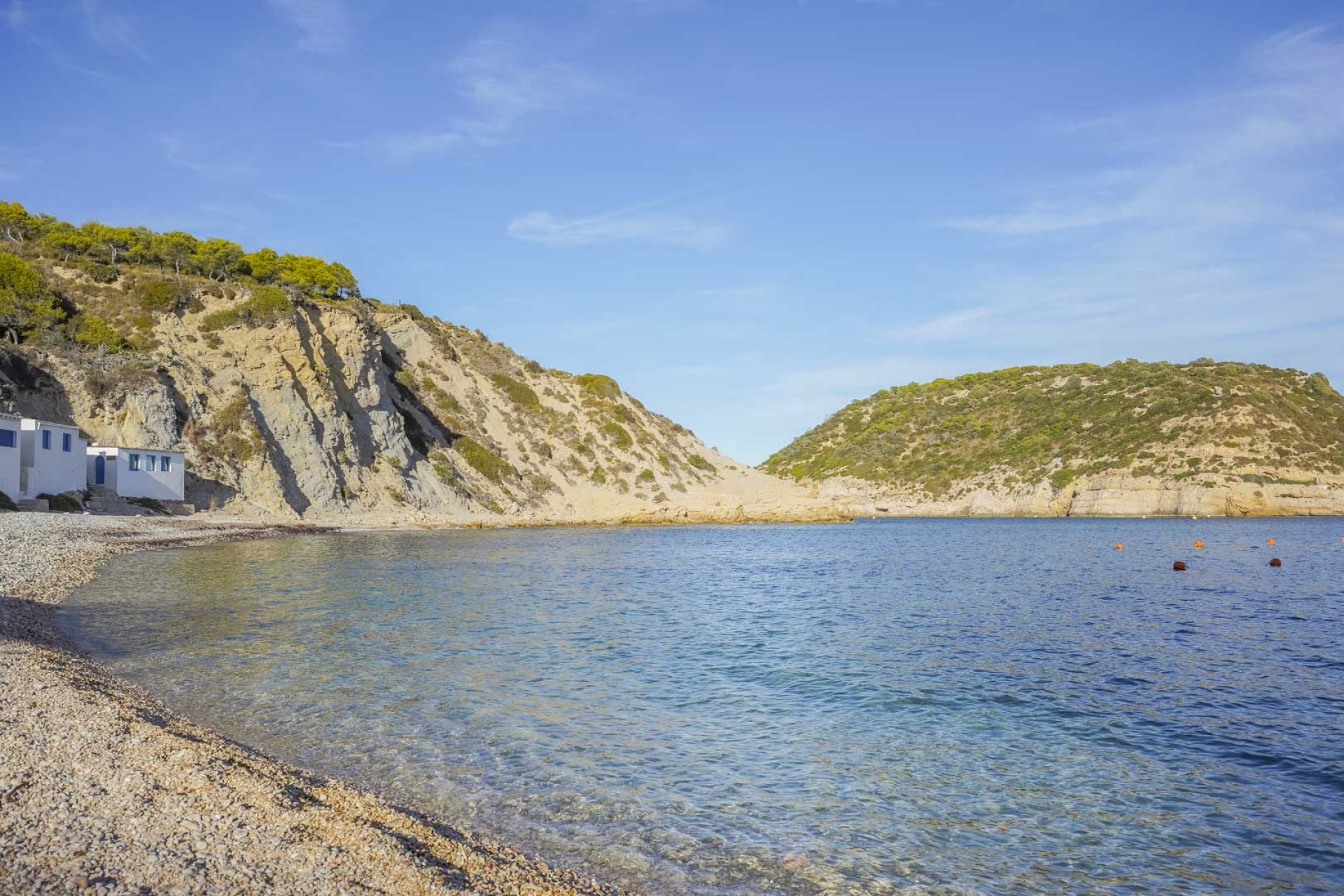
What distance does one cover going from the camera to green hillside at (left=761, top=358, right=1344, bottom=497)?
93125 mm

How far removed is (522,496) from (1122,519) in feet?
226

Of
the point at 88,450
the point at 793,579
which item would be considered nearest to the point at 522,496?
the point at 88,450

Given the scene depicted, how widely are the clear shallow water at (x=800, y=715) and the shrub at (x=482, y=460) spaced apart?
41741mm

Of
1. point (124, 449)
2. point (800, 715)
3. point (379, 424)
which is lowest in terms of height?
point (800, 715)

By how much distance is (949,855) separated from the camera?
24.8 feet

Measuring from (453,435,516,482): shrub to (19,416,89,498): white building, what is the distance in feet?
100

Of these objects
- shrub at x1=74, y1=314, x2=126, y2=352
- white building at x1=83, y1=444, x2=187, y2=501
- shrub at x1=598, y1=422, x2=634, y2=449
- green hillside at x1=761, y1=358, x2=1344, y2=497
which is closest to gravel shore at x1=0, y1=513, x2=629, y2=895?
white building at x1=83, y1=444, x2=187, y2=501

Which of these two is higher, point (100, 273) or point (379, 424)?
point (100, 273)

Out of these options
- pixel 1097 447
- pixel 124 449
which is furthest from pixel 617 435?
pixel 1097 447

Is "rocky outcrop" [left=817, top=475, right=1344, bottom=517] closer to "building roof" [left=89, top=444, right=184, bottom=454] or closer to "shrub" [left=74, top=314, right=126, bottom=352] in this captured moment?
"building roof" [left=89, top=444, right=184, bottom=454]

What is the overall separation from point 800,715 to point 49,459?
43.3 metres

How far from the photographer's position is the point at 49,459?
133 ft

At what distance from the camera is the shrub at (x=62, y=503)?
133 ft

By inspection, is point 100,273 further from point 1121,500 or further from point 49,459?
point 1121,500
